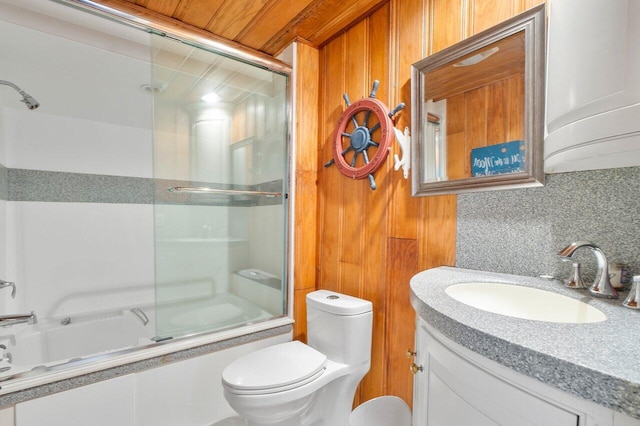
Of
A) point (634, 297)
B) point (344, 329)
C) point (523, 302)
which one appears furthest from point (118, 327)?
point (634, 297)

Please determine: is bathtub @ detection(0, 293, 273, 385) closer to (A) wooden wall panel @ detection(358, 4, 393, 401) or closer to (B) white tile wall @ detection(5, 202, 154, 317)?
(B) white tile wall @ detection(5, 202, 154, 317)

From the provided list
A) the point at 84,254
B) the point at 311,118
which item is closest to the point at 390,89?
the point at 311,118

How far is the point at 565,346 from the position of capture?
1.48 ft

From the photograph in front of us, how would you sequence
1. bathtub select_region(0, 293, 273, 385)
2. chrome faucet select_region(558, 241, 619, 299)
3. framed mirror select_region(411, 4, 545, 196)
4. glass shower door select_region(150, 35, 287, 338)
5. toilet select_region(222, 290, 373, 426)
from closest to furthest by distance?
chrome faucet select_region(558, 241, 619, 299) → framed mirror select_region(411, 4, 545, 196) → toilet select_region(222, 290, 373, 426) → bathtub select_region(0, 293, 273, 385) → glass shower door select_region(150, 35, 287, 338)

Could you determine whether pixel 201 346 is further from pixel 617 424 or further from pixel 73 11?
pixel 73 11

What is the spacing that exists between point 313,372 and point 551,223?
1105mm

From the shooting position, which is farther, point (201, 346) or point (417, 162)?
point (201, 346)

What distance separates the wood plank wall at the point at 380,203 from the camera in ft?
4.16

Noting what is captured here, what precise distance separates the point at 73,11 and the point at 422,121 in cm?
182

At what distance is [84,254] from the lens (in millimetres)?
1922

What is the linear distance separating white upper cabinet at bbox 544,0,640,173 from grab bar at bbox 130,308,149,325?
7.59 feet

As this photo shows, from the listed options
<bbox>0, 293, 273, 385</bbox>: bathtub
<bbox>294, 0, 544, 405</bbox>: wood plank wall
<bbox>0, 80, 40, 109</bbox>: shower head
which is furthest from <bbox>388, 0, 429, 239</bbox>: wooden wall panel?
<bbox>0, 80, 40, 109</bbox>: shower head

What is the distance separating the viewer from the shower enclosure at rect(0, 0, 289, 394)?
167 centimetres

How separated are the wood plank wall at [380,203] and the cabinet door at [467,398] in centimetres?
61
